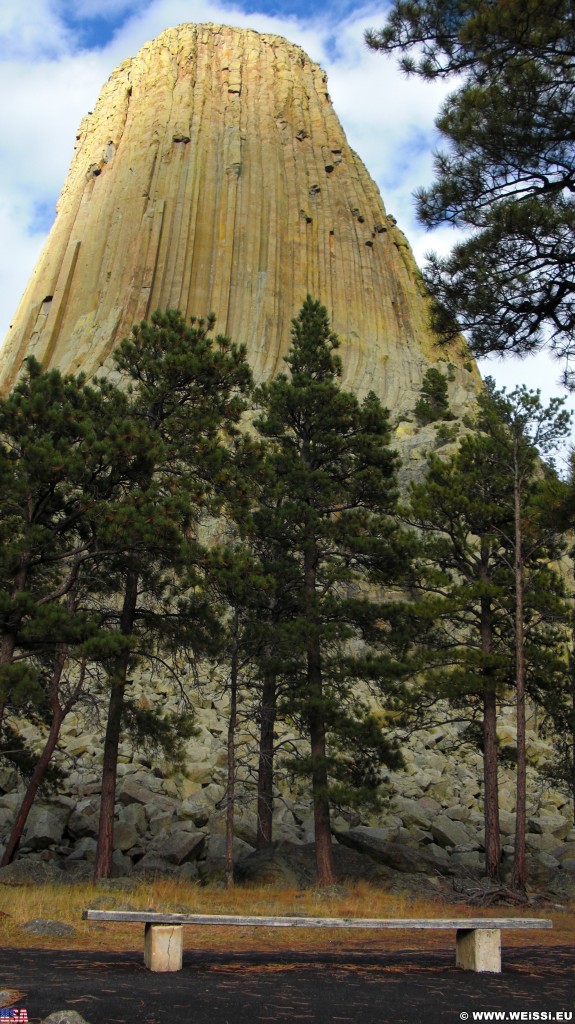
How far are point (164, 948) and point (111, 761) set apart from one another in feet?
27.3

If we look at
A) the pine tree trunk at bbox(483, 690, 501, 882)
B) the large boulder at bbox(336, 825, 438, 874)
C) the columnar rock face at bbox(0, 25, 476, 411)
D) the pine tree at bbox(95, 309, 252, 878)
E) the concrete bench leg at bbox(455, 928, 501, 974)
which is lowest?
the concrete bench leg at bbox(455, 928, 501, 974)

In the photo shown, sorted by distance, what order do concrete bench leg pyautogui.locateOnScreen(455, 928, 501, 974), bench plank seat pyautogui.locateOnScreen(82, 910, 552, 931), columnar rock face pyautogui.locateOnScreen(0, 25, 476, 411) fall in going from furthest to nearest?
columnar rock face pyautogui.locateOnScreen(0, 25, 476, 411) < concrete bench leg pyautogui.locateOnScreen(455, 928, 501, 974) < bench plank seat pyautogui.locateOnScreen(82, 910, 552, 931)

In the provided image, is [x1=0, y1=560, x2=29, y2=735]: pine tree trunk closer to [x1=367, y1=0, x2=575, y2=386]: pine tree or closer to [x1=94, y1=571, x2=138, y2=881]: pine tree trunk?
[x1=94, y1=571, x2=138, y2=881]: pine tree trunk

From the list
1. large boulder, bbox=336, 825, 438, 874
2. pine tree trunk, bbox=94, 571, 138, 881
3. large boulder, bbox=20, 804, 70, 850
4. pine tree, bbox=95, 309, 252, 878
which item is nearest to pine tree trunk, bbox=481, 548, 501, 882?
large boulder, bbox=336, 825, 438, 874

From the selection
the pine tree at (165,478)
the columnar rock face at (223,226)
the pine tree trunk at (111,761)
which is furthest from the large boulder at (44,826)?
the columnar rock face at (223,226)

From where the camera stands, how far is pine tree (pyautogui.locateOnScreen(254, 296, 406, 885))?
17.0m

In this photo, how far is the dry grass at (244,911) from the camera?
33.1ft

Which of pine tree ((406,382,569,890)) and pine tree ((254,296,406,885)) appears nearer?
pine tree ((254,296,406,885))

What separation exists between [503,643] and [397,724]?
320 cm

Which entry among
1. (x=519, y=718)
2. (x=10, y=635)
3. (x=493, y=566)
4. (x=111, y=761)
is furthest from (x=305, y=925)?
(x=493, y=566)

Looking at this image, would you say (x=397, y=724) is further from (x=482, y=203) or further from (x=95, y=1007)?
(x=95, y=1007)

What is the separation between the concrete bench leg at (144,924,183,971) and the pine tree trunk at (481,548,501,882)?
35.5ft

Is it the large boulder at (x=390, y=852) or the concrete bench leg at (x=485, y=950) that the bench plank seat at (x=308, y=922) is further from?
the large boulder at (x=390, y=852)

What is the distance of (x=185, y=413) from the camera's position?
16.5m
